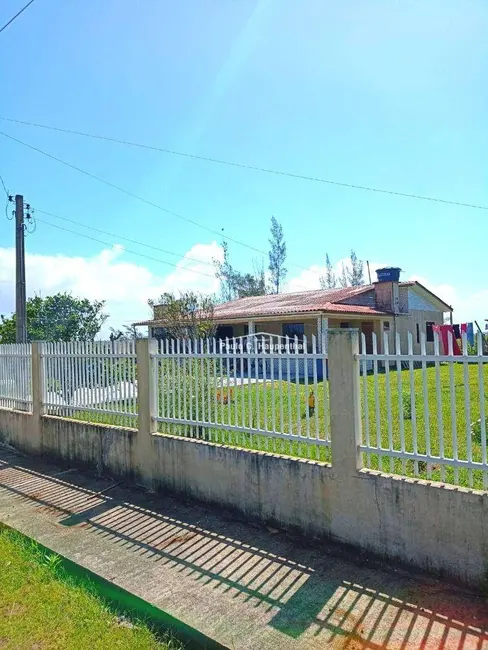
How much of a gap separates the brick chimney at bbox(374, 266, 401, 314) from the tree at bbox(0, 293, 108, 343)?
45.8 ft

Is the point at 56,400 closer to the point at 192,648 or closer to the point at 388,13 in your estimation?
the point at 192,648

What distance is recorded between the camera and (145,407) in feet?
19.1

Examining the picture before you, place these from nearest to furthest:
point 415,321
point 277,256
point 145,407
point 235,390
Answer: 1. point 235,390
2. point 145,407
3. point 415,321
4. point 277,256

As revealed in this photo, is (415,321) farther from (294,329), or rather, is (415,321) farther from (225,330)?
(225,330)

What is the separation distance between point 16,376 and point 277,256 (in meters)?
35.7

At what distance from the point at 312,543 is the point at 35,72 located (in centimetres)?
915

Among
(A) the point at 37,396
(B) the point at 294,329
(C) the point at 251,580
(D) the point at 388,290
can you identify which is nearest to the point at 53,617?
(C) the point at 251,580

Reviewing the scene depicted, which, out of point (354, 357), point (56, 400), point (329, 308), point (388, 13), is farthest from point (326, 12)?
point (329, 308)

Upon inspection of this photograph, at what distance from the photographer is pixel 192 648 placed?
9.30 ft

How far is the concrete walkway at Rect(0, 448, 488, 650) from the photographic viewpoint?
9.34 feet

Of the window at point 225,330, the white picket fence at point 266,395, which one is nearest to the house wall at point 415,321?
the window at point 225,330

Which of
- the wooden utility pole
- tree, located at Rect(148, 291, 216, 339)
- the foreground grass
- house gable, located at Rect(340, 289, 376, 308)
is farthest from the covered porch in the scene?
the foreground grass

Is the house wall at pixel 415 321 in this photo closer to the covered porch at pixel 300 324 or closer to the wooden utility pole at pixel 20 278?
the covered porch at pixel 300 324

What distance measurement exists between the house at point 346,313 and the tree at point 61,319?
8.84 ft
